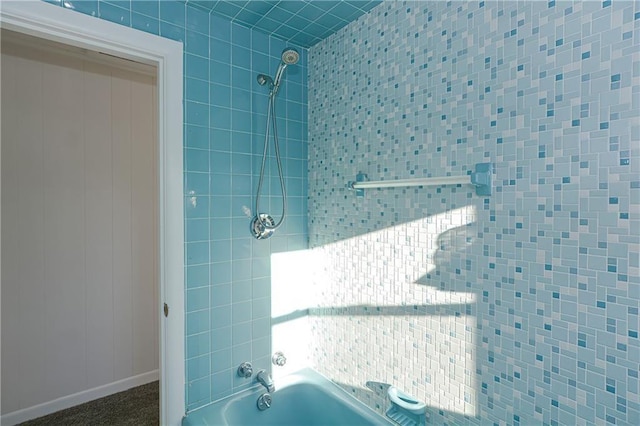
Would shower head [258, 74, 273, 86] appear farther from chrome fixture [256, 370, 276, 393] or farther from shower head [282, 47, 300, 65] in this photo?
chrome fixture [256, 370, 276, 393]

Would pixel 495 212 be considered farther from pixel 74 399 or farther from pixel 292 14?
pixel 74 399

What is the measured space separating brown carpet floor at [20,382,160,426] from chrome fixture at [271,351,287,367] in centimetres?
104

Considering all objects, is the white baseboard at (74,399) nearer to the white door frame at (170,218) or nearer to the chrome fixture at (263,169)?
the white door frame at (170,218)

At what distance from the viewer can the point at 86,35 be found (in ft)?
4.72

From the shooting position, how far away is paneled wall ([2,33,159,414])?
2.29 m

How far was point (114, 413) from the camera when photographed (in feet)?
7.94

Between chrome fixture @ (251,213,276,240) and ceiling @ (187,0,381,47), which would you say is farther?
chrome fixture @ (251,213,276,240)

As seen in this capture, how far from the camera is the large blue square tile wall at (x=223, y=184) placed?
5.57ft

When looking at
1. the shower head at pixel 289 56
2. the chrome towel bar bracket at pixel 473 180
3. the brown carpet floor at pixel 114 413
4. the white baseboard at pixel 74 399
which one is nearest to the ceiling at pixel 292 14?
the shower head at pixel 289 56

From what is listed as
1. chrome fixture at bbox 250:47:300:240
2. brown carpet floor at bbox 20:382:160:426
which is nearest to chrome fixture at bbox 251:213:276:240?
chrome fixture at bbox 250:47:300:240

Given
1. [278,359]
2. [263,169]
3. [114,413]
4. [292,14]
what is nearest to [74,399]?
[114,413]

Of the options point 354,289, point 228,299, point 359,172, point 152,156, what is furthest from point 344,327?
point 152,156

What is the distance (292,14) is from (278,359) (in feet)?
5.88

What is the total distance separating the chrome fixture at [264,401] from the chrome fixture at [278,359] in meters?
0.17
